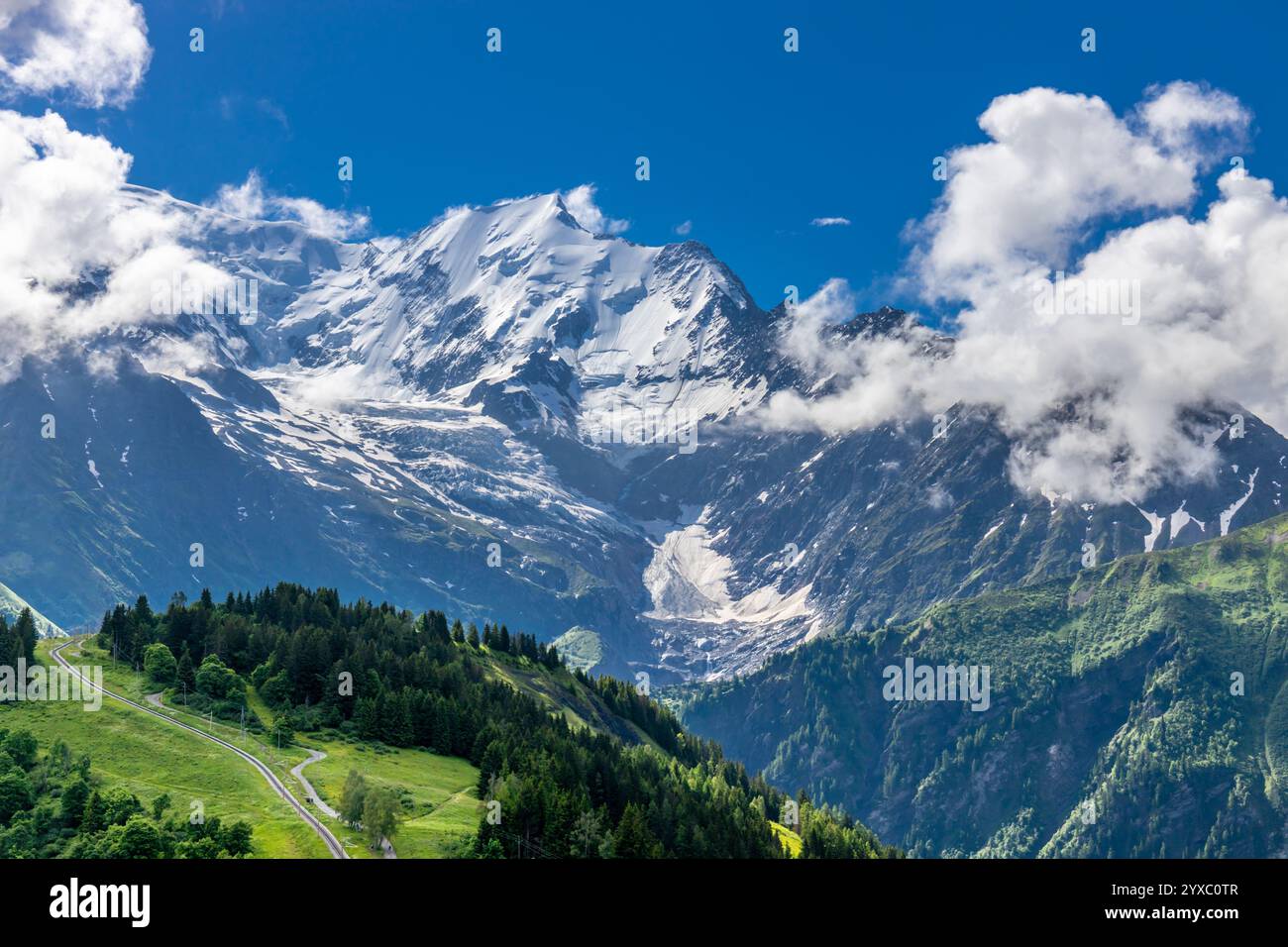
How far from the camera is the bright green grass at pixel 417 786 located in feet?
456

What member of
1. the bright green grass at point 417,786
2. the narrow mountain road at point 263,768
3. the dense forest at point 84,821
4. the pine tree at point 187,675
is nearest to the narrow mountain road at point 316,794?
the bright green grass at point 417,786

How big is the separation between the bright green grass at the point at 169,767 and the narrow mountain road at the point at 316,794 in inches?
155

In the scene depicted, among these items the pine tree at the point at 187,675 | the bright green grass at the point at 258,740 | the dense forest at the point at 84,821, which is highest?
the pine tree at the point at 187,675

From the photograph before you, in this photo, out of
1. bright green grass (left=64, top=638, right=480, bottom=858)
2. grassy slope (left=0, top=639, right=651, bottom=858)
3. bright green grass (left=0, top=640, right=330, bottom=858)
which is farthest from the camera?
grassy slope (left=0, top=639, right=651, bottom=858)

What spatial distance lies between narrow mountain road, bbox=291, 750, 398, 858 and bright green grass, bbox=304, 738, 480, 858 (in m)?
0.78

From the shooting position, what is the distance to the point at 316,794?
153 meters

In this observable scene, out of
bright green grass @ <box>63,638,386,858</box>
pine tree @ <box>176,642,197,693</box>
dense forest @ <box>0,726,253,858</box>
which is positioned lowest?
dense forest @ <box>0,726,253,858</box>

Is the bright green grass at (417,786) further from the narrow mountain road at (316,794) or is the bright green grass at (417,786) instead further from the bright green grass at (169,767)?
the bright green grass at (169,767)

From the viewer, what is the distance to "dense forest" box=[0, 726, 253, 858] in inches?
5017

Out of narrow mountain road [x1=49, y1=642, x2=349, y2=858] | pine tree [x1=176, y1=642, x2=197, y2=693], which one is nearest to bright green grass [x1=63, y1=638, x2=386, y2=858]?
narrow mountain road [x1=49, y1=642, x2=349, y2=858]

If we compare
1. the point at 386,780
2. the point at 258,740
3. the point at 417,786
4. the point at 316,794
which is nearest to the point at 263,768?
the point at 316,794

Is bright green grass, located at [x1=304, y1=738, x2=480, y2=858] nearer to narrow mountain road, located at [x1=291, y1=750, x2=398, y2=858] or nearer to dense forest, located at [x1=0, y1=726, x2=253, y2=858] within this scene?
narrow mountain road, located at [x1=291, y1=750, x2=398, y2=858]

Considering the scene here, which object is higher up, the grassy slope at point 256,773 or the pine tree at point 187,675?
the pine tree at point 187,675
